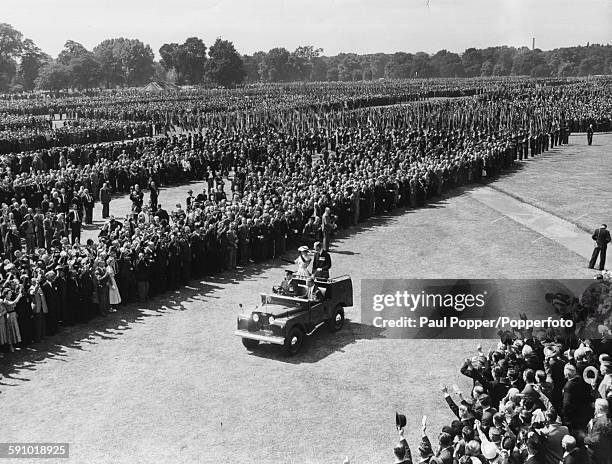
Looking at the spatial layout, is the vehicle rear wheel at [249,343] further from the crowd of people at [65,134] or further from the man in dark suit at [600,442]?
the crowd of people at [65,134]

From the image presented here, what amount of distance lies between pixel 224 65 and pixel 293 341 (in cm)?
12056

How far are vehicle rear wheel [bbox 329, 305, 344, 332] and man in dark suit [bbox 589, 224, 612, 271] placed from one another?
8.51m

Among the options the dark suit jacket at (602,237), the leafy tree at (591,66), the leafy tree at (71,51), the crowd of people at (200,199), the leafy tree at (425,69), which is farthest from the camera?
the leafy tree at (425,69)

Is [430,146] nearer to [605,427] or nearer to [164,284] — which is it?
[164,284]

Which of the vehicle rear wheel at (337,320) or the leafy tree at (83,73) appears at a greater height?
the leafy tree at (83,73)

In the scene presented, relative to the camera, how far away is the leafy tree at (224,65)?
129750mm

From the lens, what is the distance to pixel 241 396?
1231cm

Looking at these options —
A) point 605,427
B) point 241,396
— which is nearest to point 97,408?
point 241,396

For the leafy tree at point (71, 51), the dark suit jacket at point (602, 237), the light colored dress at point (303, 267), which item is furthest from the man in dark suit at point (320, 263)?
the leafy tree at point (71, 51)

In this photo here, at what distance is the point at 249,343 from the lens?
14383mm

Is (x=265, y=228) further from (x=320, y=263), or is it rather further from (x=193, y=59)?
(x=193, y=59)

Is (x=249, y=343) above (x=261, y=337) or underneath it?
underneath

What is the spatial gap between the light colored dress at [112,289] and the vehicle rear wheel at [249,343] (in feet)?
13.7

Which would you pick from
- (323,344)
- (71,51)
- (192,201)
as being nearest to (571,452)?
(323,344)
